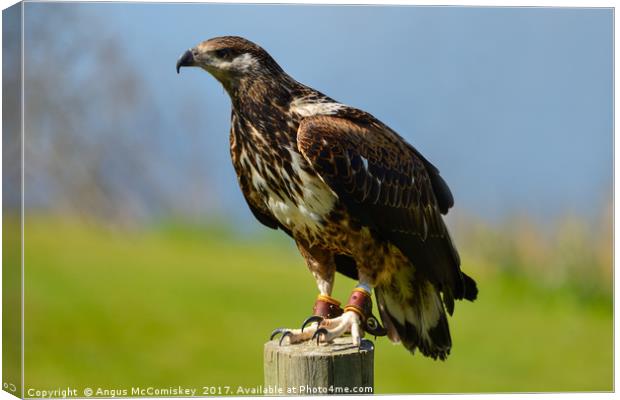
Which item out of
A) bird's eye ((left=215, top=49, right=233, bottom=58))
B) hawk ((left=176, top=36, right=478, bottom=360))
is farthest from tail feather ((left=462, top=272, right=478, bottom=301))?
bird's eye ((left=215, top=49, right=233, bottom=58))

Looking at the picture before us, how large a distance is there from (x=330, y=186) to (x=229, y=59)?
0.82 meters

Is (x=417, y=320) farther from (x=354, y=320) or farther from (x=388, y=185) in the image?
(x=388, y=185)

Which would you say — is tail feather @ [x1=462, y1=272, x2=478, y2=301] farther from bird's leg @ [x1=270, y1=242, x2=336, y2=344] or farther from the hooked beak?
the hooked beak

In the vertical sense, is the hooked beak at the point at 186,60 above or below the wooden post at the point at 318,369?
above

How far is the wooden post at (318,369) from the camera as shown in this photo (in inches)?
179

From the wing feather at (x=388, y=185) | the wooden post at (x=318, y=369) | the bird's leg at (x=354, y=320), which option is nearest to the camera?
the wooden post at (x=318, y=369)

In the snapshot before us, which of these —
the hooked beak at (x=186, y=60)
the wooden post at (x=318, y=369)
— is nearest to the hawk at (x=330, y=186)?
the hooked beak at (x=186, y=60)

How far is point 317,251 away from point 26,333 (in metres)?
1.77

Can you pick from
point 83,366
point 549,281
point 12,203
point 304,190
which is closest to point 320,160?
point 304,190

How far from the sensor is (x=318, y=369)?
4.53 m

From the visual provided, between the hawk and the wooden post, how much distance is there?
158 mm

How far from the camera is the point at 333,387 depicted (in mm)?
4547

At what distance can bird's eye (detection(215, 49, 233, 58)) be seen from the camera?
4805 mm

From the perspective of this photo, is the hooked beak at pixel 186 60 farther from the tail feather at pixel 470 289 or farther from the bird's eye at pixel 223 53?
the tail feather at pixel 470 289
